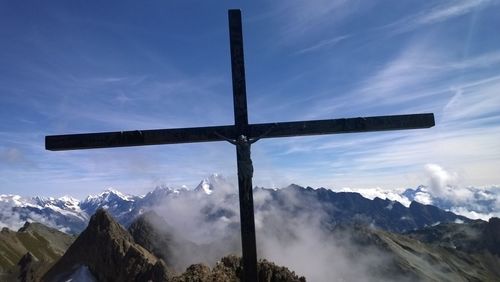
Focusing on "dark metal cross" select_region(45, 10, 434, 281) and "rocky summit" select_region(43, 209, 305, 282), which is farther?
"rocky summit" select_region(43, 209, 305, 282)

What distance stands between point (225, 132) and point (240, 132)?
300mm

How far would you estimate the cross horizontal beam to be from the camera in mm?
9086

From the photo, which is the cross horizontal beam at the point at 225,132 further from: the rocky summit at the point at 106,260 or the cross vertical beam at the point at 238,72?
the rocky summit at the point at 106,260

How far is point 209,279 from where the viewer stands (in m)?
13.0

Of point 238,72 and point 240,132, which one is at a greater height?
point 238,72

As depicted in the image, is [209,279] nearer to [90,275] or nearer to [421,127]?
[421,127]

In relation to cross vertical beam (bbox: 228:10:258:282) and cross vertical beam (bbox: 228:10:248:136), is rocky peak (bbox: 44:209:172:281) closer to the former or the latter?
cross vertical beam (bbox: 228:10:258:282)

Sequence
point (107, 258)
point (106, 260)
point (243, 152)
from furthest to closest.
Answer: point (107, 258), point (106, 260), point (243, 152)

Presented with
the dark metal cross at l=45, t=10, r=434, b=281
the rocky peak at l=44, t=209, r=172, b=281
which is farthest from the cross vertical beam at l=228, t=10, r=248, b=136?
the rocky peak at l=44, t=209, r=172, b=281

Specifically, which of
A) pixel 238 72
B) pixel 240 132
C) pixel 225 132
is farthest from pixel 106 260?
pixel 238 72

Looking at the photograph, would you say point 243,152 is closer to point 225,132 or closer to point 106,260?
point 225,132

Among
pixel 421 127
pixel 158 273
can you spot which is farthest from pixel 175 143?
pixel 158 273

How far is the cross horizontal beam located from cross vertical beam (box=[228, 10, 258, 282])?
0.26m

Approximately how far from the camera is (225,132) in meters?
9.23
